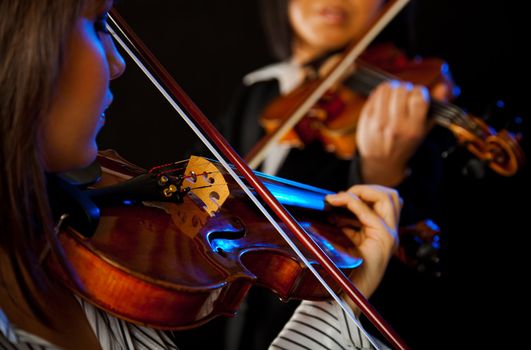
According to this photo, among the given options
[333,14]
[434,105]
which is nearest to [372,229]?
[434,105]

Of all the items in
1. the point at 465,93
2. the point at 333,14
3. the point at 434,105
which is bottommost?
the point at 465,93

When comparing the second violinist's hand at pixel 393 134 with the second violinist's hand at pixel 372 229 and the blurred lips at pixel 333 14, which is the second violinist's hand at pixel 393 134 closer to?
the blurred lips at pixel 333 14

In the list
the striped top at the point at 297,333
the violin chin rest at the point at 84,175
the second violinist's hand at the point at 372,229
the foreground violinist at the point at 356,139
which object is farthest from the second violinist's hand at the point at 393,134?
the violin chin rest at the point at 84,175

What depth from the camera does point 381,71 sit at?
129cm

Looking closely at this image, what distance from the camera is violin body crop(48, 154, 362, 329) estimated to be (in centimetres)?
52

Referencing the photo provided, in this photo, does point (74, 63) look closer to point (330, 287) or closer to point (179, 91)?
point (179, 91)

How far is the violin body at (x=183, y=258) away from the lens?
20.4 inches

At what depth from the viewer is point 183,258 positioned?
56cm

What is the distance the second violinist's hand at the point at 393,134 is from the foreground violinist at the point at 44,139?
25.3 inches

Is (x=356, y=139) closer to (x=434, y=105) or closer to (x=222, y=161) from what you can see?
(x=434, y=105)

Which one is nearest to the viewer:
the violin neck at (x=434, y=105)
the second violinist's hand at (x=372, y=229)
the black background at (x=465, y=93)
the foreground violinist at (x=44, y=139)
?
the foreground violinist at (x=44, y=139)

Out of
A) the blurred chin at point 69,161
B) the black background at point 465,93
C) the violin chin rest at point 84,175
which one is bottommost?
the black background at point 465,93

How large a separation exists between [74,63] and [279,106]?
0.82m

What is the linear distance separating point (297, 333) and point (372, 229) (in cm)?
14
